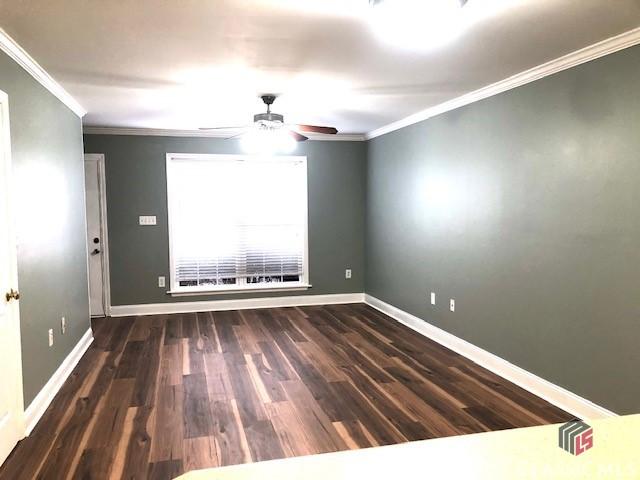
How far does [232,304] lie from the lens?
6.59 m

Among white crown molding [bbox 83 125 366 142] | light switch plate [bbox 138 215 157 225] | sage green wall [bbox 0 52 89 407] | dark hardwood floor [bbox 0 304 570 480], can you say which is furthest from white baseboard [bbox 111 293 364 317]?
white crown molding [bbox 83 125 366 142]

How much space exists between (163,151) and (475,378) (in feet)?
14.9

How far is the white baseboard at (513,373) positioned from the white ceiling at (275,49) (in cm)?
222

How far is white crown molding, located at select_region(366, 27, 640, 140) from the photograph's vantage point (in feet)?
9.28

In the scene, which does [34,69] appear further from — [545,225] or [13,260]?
[545,225]

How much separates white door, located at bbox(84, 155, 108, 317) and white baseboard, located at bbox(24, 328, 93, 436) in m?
1.32

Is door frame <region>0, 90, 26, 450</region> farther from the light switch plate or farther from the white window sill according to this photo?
the white window sill

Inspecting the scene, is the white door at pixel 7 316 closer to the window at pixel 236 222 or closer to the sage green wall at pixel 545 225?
the sage green wall at pixel 545 225

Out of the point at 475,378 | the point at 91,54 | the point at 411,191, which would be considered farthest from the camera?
the point at 411,191

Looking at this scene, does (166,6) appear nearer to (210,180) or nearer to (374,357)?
(374,357)

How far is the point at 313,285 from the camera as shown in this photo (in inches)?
270

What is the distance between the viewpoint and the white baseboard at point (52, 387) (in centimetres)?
308

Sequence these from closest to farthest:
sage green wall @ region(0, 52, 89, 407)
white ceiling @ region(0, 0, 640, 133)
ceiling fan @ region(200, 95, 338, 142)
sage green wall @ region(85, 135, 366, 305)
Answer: white ceiling @ region(0, 0, 640, 133) → sage green wall @ region(0, 52, 89, 407) → ceiling fan @ region(200, 95, 338, 142) → sage green wall @ region(85, 135, 366, 305)

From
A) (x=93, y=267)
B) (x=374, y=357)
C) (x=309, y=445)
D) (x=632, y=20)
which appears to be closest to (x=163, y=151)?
(x=93, y=267)
